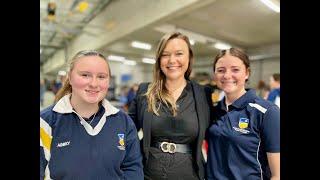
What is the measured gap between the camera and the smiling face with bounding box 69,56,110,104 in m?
1.34

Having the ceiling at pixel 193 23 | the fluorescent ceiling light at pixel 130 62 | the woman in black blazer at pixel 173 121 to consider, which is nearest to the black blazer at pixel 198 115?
the woman in black blazer at pixel 173 121

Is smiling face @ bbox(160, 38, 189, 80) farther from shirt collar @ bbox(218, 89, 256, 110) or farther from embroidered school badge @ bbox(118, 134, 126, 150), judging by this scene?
embroidered school badge @ bbox(118, 134, 126, 150)

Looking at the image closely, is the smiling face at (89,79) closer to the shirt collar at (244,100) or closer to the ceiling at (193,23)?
the shirt collar at (244,100)

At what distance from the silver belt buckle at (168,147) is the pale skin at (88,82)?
1.54 ft

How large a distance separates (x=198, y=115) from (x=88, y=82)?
0.66 m

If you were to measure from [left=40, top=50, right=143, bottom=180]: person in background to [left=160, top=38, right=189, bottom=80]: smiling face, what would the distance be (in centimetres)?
42

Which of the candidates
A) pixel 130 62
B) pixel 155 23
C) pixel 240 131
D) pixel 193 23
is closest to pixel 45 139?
pixel 240 131

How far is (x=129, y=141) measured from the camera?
1.42 m

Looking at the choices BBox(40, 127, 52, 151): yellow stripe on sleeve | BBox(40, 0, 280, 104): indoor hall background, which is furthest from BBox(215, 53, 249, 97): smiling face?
BBox(40, 0, 280, 104): indoor hall background

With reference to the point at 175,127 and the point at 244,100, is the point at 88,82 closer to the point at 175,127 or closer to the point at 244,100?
the point at 175,127

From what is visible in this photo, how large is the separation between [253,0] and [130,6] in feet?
8.94

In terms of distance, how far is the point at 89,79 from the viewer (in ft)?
4.39

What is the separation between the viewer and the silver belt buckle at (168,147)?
1.65 m
